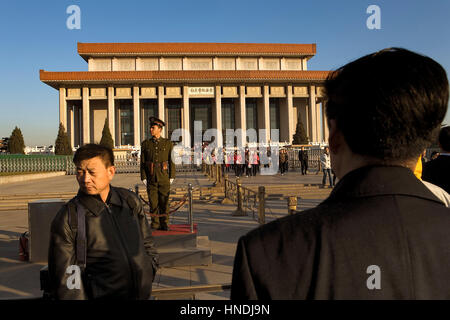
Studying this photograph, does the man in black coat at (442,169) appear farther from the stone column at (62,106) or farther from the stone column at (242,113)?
the stone column at (62,106)

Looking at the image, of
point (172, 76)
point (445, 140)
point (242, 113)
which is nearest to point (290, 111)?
point (242, 113)

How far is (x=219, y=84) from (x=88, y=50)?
19.9 m

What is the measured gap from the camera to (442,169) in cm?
274

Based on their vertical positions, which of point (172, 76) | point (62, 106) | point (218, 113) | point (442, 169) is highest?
point (172, 76)

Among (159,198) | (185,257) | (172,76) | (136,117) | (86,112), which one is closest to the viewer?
(185,257)

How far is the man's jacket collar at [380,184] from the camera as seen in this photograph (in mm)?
755

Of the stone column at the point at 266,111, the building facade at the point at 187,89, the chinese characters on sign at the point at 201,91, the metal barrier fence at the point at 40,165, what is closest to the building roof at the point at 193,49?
the building facade at the point at 187,89

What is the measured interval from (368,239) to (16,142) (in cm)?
3725

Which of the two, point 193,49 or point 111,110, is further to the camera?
point 193,49

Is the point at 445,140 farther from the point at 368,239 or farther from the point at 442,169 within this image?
the point at 368,239

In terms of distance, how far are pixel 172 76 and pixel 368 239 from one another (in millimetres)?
45763

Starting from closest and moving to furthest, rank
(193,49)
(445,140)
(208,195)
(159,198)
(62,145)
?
(445,140) → (159,198) → (208,195) → (62,145) → (193,49)

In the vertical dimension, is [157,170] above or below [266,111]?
below
